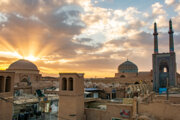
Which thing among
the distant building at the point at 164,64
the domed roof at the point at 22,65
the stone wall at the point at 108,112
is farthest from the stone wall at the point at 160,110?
the domed roof at the point at 22,65

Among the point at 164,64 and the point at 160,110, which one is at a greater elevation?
the point at 164,64

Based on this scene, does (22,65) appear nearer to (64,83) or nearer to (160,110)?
(64,83)

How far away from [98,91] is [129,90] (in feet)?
20.4

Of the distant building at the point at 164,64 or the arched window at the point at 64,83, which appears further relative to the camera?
the distant building at the point at 164,64

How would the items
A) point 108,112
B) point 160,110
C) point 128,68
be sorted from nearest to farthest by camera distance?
point 160,110, point 108,112, point 128,68

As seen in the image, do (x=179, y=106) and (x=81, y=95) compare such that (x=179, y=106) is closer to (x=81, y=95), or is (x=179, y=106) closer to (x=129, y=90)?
(x=81, y=95)

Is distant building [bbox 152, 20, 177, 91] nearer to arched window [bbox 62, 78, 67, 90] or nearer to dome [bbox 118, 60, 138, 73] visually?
dome [bbox 118, 60, 138, 73]

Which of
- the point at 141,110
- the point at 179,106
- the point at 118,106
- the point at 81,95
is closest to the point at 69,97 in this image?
the point at 81,95

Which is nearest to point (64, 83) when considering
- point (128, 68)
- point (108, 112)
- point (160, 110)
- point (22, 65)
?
point (108, 112)

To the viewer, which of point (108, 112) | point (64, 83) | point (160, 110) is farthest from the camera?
point (64, 83)

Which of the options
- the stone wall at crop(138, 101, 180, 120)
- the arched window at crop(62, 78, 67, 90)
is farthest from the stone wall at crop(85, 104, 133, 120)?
the arched window at crop(62, 78, 67, 90)

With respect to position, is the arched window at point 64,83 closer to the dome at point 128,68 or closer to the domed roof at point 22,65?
the domed roof at point 22,65

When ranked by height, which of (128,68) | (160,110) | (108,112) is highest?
(128,68)

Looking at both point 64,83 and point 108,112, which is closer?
point 108,112
